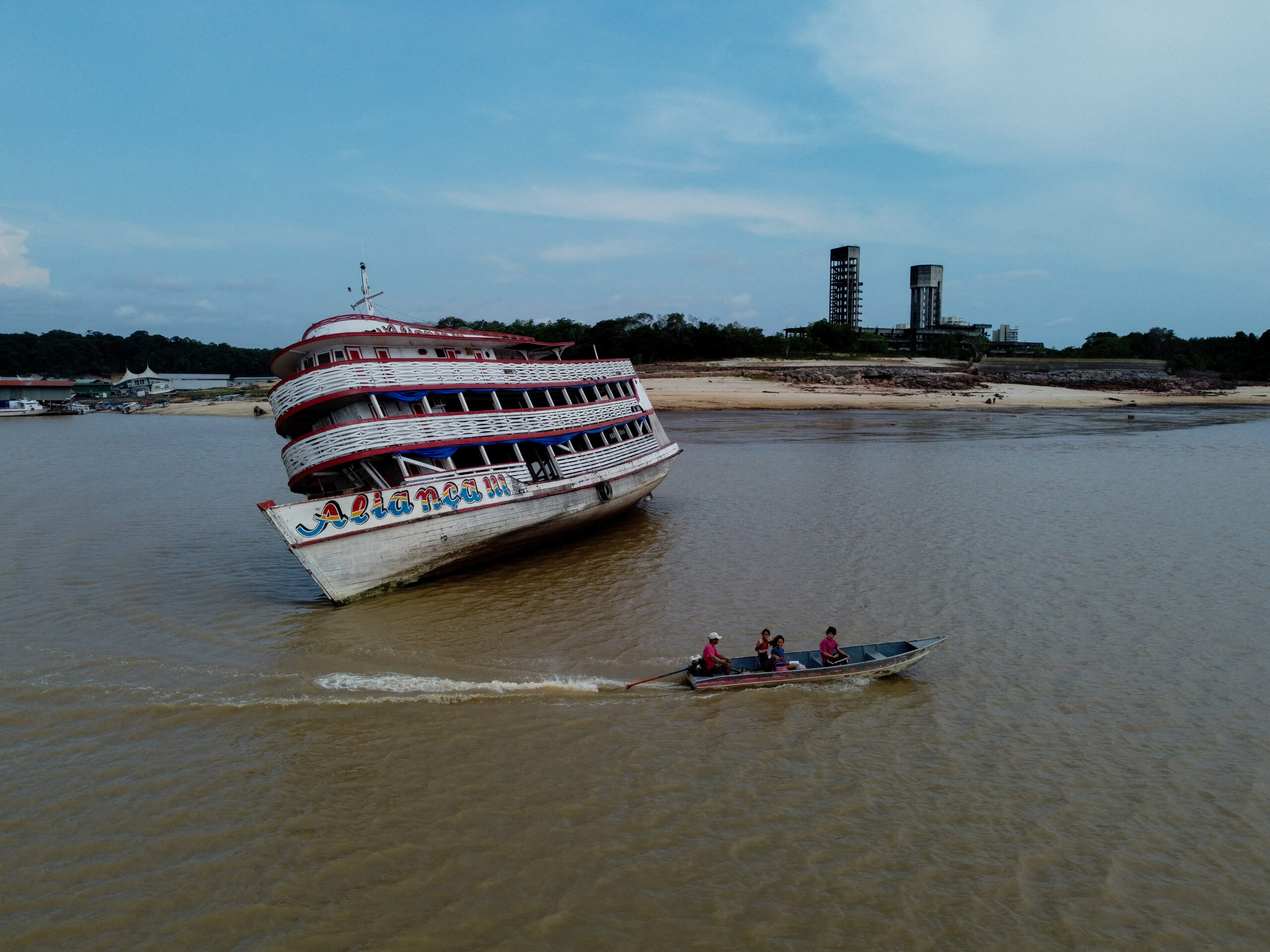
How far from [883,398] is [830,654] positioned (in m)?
57.7

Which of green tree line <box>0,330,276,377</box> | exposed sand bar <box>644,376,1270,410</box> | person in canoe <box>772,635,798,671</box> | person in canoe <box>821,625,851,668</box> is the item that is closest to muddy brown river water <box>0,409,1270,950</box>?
person in canoe <box>772,635,798,671</box>

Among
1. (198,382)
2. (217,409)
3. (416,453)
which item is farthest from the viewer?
(198,382)

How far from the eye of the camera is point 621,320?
9706 centimetres

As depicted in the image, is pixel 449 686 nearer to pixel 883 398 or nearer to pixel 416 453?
pixel 416 453

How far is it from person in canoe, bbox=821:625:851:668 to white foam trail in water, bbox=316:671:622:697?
120 inches

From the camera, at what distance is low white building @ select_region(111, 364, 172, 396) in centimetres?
10819

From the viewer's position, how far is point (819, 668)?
1116 centimetres

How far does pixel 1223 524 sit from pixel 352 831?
2419 centimetres

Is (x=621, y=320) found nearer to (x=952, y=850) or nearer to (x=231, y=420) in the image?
(x=231, y=420)

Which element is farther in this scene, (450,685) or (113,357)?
(113,357)

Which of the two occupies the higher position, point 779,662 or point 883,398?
point 883,398

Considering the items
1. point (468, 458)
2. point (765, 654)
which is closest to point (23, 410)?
point (468, 458)

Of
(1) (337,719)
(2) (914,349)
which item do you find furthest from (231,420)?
(2) (914,349)

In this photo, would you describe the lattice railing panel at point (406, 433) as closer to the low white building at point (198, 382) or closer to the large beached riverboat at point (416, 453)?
the large beached riverboat at point (416, 453)
